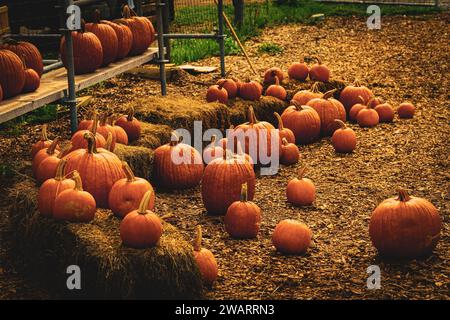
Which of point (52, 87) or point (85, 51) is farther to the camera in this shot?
point (85, 51)

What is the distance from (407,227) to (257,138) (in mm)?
2281

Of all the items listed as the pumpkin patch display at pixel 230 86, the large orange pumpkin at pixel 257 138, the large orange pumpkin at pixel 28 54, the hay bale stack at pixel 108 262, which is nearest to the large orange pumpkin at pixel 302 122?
the pumpkin patch display at pixel 230 86

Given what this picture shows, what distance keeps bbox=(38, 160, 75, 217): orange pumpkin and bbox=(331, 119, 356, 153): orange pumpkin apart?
3320 mm

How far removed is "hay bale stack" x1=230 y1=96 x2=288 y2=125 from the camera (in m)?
7.70

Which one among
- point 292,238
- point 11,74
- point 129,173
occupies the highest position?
point 11,74

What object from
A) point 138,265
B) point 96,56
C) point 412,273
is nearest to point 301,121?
point 96,56

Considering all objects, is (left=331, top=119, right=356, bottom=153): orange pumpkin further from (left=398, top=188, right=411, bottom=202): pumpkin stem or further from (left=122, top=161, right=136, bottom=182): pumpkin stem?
(left=122, top=161, right=136, bottom=182): pumpkin stem

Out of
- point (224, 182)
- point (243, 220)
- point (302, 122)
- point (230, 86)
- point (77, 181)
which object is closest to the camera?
point (77, 181)

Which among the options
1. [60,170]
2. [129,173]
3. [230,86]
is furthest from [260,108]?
[60,170]

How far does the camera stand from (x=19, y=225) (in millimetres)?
4891

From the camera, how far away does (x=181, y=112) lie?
23.2 ft

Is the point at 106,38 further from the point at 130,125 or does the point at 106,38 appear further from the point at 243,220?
the point at 243,220
